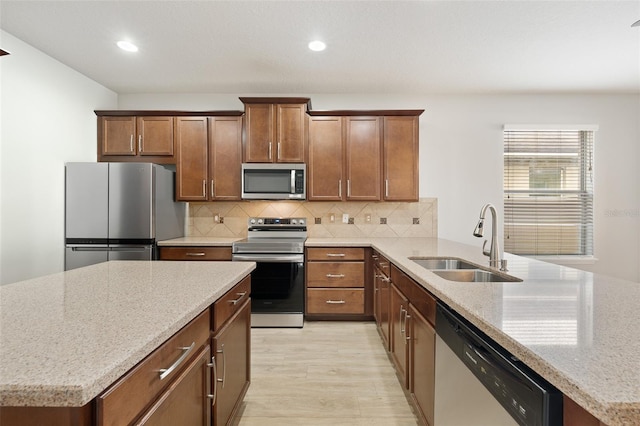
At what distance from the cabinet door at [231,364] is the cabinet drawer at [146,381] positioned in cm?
27

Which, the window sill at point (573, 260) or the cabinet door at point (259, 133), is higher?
the cabinet door at point (259, 133)

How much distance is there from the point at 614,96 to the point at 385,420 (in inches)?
182

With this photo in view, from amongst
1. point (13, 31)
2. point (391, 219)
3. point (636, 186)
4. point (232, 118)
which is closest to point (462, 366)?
point (391, 219)

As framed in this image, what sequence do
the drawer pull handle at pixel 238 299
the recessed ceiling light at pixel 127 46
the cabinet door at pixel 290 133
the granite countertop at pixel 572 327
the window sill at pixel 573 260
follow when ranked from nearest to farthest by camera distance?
the granite countertop at pixel 572 327, the drawer pull handle at pixel 238 299, the recessed ceiling light at pixel 127 46, the cabinet door at pixel 290 133, the window sill at pixel 573 260

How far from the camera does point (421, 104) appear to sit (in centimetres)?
393

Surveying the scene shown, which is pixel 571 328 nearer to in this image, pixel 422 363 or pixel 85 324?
pixel 422 363

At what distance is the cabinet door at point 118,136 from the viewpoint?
3646 millimetres

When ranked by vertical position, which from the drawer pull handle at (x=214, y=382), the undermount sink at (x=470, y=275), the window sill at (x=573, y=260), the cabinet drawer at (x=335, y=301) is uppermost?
the undermount sink at (x=470, y=275)

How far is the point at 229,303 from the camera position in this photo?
1.54m

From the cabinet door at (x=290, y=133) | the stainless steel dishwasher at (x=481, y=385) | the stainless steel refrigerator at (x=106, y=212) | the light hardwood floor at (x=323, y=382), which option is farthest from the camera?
the cabinet door at (x=290, y=133)

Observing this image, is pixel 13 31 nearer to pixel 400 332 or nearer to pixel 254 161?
pixel 254 161

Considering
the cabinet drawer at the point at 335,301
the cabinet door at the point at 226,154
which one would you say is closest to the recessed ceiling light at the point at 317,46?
the cabinet door at the point at 226,154

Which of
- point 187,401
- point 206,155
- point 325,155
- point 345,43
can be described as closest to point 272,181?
point 325,155

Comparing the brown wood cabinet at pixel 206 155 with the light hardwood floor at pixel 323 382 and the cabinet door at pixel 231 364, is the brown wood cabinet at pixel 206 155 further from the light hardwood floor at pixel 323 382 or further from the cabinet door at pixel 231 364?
the cabinet door at pixel 231 364
